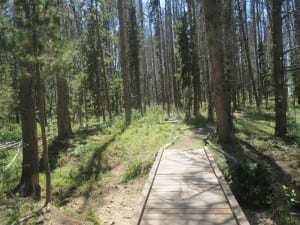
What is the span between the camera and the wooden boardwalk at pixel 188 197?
5.82 m

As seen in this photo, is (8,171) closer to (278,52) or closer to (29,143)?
(29,143)

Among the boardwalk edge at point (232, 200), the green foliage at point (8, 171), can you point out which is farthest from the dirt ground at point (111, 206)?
the green foliage at point (8, 171)

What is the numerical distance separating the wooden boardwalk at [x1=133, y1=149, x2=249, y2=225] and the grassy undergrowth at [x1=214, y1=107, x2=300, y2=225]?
507 millimetres

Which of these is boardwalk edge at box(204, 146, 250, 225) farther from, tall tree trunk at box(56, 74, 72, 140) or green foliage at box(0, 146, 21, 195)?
tall tree trunk at box(56, 74, 72, 140)

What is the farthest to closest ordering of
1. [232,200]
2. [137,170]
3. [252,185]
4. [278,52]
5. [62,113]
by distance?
[62,113], [278,52], [137,170], [252,185], [232,200]

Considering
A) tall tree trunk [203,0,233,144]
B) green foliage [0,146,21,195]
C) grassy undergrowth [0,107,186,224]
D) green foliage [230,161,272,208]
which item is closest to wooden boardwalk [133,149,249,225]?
green foliage [230,161,272,208]

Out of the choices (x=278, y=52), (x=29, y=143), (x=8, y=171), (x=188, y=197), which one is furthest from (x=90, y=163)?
(x=278, y=52)

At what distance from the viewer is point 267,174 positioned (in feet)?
27.6

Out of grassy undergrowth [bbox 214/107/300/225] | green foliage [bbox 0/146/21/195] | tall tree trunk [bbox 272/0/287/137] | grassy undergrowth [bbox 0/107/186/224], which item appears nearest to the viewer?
grassy undergrowth [bbox 214/107/300/225]

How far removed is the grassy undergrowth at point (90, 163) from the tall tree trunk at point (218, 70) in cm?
225

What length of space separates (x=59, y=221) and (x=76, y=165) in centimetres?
594

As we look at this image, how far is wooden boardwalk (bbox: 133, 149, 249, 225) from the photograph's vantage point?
19.1 feet

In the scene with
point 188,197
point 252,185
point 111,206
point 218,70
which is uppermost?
point 218,70

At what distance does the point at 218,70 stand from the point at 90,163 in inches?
185
